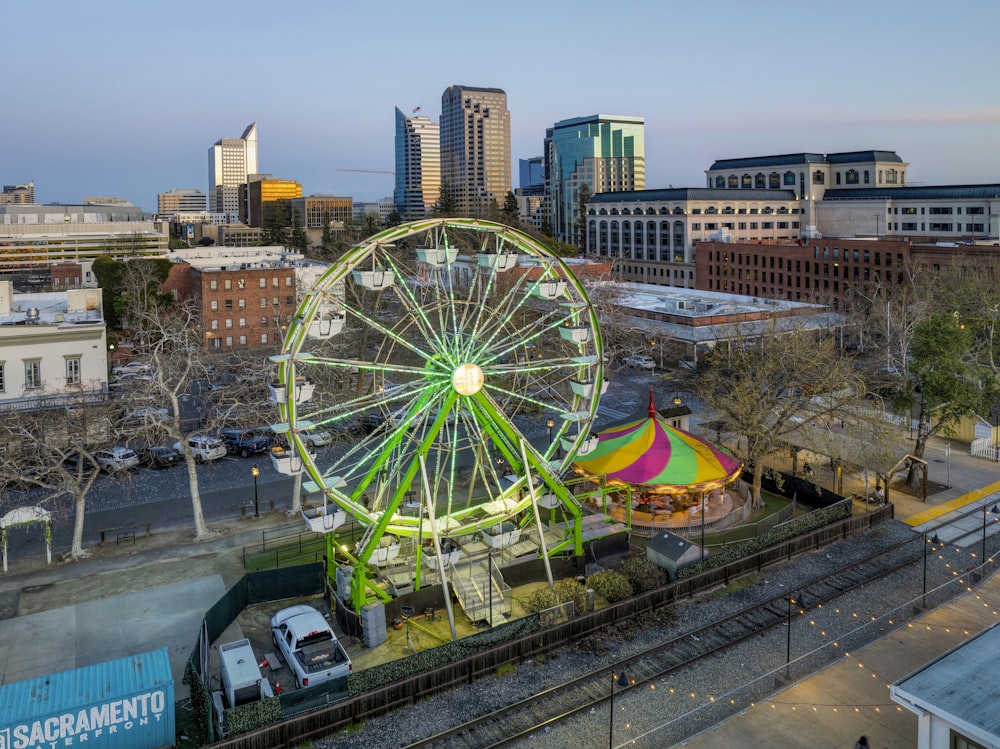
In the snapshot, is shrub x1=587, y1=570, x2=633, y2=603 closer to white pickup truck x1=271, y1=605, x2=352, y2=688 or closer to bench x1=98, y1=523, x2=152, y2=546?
white pickup truck x1=271, y1=605, x2=352, y2=688

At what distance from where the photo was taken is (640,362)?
2672 inches

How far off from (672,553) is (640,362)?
3995 centimetres

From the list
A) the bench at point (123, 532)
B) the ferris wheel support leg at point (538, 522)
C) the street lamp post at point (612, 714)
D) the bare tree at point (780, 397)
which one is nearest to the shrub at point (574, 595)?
the ferris wheel support leg at point (538, 522)

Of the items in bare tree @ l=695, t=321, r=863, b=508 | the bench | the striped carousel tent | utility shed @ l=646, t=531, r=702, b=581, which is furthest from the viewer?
bare tree @ l=695, t=321, r=863, b=508

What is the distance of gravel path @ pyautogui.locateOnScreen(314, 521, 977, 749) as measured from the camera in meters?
21.0

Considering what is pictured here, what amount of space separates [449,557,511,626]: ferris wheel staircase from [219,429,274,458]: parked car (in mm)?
21100

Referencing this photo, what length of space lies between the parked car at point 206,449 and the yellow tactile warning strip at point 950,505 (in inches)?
1315

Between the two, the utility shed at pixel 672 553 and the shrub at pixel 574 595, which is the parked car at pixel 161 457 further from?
the utility shed at pixel 672 553

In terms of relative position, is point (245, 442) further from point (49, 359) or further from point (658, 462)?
point (658, 462)

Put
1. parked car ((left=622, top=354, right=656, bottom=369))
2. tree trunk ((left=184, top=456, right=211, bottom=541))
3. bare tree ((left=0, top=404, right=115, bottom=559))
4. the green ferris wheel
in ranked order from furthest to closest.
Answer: parked car ((left=622, top=354, right=656, bottom=369)) → tree trunk ((left=184, top=456, right=211, bottom=541)) → bare tree ((left=0, top=404, right=115, bottom=559)) → the green ferris wheel

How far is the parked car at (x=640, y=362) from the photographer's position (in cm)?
6650

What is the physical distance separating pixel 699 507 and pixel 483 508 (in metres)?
11.4

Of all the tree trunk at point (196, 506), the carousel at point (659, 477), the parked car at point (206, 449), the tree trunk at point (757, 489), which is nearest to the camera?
the tree trunk at point (196, 506)

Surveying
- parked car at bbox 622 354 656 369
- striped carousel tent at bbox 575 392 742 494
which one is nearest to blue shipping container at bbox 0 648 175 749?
striped carousel tent at bbox 575 392 742 494
